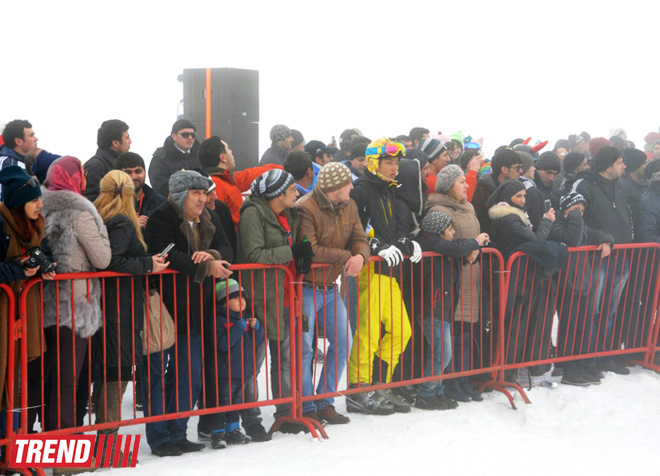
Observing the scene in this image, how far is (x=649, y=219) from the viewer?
7367 mm

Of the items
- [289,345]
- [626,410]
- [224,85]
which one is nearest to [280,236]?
[289,345]

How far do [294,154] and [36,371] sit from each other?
2.55 meters

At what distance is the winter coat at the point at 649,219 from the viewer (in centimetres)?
737

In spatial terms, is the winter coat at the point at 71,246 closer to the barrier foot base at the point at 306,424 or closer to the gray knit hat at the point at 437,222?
the barrier foot base at the point at 306,424

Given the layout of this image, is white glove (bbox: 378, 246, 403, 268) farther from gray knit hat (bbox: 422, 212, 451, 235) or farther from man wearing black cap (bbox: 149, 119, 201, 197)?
man wearing black cap (bbox: 149, 119, 201, 197)

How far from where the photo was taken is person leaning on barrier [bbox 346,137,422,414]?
586 cm

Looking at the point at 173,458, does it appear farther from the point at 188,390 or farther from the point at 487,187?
the point at 487,187

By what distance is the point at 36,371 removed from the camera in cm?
470

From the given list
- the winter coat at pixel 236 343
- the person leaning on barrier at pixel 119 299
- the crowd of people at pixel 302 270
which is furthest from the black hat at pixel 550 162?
the person leaning on barrier at pixel 119 299

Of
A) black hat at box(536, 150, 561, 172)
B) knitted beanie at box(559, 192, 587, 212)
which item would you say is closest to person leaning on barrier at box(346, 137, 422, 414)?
knitted beanie at box(559, 192, 587, 212)

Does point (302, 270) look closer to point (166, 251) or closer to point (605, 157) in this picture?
point (166, 251)

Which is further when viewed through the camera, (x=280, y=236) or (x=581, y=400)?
(x=581, y=400)

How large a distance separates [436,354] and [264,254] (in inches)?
68.6

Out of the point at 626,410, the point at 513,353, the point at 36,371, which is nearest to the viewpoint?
the point at 36,371
